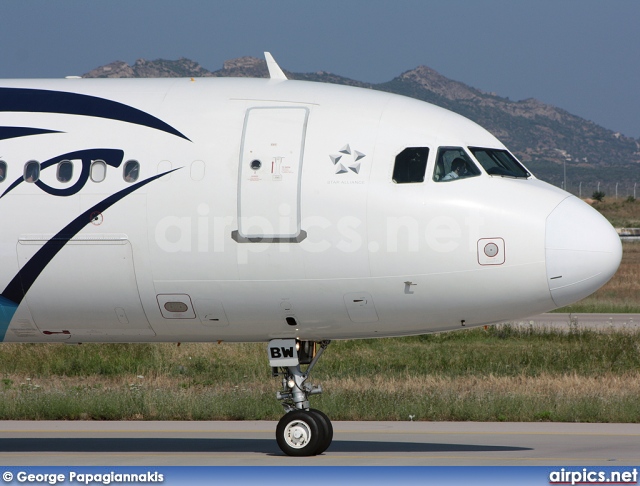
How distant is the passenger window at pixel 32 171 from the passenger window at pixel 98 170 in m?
0.71

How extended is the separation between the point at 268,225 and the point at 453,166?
237cm

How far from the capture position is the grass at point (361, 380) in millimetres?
19250

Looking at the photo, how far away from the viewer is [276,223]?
13.4 metres

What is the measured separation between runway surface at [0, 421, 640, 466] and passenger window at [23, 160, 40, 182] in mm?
3877

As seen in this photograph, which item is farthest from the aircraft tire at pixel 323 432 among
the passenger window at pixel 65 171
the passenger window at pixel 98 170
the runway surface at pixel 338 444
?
the passenger window at pixel 65 171

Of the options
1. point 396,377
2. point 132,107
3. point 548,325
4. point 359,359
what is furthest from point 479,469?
point 548,325

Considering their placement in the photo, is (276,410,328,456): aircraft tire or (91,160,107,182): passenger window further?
(276,410,328,456): aircraft tire

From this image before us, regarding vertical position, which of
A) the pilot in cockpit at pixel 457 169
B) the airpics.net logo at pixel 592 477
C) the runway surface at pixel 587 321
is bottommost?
the airpics.net logo at pixel 592 477

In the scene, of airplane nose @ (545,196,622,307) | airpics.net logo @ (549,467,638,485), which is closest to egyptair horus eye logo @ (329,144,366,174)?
airplane nose @ (545,196,622,307)

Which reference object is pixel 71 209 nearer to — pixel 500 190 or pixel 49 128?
pixel 49 128

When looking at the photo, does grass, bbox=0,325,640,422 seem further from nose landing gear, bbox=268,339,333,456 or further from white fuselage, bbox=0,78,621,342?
white fuselage, bbox=0,78,621,342

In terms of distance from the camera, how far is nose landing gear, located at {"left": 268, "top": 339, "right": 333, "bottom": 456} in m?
14.4

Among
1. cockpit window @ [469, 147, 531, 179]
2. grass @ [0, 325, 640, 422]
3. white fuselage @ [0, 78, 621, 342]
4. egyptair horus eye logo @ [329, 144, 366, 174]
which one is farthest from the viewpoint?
grass @ [0, 325, 640, 422]

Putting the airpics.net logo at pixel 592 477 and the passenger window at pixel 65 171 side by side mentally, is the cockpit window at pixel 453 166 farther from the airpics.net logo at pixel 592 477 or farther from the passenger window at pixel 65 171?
the passenger window at pixel 65 171
